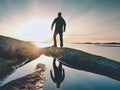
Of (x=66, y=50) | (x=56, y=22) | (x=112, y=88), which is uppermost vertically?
(x=56, y=22)

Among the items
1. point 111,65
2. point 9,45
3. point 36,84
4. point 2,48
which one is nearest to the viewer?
point 36,84

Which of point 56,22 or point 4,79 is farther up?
point 56,22

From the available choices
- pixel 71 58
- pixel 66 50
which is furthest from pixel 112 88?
pixel 66 50

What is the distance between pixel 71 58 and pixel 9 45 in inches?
258

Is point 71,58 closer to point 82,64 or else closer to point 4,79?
point 82,64

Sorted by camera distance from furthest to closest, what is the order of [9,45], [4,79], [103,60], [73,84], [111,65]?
[9,45] < [103,60] < [111,65] < [4,79] < [73,84]

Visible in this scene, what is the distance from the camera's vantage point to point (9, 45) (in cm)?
1914

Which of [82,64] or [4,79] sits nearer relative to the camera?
[4,79]

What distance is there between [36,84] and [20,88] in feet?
2.77

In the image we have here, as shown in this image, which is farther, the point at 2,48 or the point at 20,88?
the point at 2,48

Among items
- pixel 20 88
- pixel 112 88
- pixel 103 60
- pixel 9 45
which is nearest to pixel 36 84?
pixel 20 88

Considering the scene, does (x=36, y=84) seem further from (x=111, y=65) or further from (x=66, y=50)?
(x=66, y=50)

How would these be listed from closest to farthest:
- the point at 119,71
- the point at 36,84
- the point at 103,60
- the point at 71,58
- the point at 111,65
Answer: the point at 36,84, the point at 119,71, the point at 111,65, the point at 103,60, the point at 71,58

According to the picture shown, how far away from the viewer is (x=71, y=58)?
637 inches
